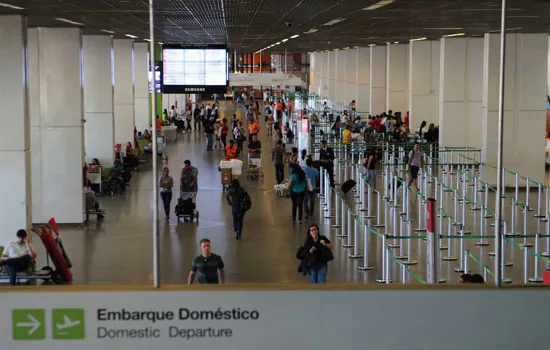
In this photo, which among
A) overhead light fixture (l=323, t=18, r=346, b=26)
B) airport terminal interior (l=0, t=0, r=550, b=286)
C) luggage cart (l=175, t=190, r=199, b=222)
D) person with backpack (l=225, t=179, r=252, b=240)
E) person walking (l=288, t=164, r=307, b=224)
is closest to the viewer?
airport terminal interior (l=0, t=0, r=550, b=286)

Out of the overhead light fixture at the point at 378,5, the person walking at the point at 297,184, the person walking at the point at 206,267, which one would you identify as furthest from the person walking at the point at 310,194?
the person walking at the point at 206,267

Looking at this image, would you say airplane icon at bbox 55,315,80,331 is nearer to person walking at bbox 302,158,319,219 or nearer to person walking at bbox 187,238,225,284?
person walking at bbox 187,238,225,284

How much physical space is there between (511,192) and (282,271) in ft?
38.8

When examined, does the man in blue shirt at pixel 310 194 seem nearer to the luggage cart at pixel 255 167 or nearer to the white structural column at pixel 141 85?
the luggage cart at pixel 255 167

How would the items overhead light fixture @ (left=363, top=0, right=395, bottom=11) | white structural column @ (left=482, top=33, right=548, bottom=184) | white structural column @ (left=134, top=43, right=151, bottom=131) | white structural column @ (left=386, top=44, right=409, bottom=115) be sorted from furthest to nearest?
white structural column @ (left=386, top=44, right=409, bottom=115)
white structural column @ (left=134, top=43, right=151, bottom=131)
white structural column @ (left=482, top=33, right=548, bottom=184)
overhead light fixture @ (left=363, top=0, right=395, bottom=11)

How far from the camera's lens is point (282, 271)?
48.8ft

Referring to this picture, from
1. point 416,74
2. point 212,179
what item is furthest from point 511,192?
point 416,74

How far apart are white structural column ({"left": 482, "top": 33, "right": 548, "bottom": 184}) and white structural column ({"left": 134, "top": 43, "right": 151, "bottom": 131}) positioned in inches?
577

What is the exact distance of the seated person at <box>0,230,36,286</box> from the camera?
13062 mm

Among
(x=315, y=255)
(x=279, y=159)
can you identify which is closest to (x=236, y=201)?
(x=315, y=255)

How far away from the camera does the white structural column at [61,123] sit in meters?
19.8

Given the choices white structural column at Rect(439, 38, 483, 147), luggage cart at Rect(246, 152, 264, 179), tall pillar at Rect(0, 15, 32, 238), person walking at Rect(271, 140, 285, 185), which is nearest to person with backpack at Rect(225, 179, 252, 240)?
tall pillar at Rect(0, 15, 32, 238)

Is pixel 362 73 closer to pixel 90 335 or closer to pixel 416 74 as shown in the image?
pixel 416 74

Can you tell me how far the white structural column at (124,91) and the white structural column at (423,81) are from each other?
36.5ft
